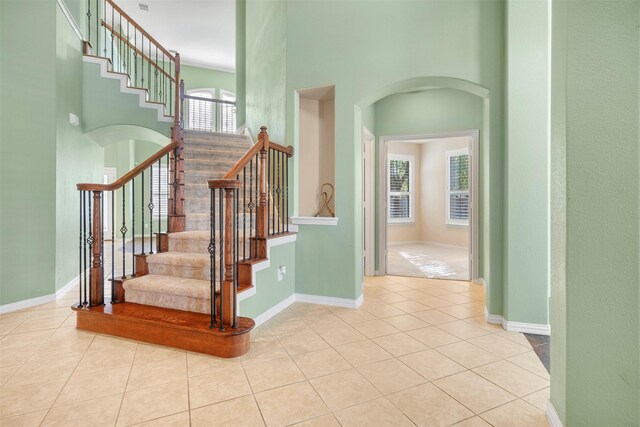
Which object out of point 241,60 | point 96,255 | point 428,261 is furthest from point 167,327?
point 241,60

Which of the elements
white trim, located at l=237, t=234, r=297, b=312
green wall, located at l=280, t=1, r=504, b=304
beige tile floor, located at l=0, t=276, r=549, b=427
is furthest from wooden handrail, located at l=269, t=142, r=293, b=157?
beige tile floor, located at l=0, t=276, r=549, b=427

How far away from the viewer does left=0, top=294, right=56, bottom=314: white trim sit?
3.32 meters

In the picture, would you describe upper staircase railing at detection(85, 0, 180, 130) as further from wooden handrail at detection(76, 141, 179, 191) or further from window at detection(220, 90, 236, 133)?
window at detection(220, 90, 236, 133)

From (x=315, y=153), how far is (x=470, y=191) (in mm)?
2457

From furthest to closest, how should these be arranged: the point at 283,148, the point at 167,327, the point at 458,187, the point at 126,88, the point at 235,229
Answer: the point at 458,187
the point at 126,88
the point at 283,148
the point at 235,229
the point at 167,327

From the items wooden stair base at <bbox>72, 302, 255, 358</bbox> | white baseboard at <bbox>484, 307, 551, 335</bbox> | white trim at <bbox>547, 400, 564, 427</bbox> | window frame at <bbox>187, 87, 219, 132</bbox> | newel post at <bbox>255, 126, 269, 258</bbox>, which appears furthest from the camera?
window frame at <bbox>187, 87, 219, 132</bbox>

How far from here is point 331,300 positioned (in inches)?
143

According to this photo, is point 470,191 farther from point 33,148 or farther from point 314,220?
point 33,148

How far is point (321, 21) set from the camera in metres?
3.63

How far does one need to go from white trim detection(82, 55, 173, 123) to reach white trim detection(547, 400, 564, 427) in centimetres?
570

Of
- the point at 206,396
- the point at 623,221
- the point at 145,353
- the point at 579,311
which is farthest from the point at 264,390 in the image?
the point at 623,221

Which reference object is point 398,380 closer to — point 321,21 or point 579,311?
point 579,311

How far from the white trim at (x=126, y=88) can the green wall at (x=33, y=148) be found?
658 mm

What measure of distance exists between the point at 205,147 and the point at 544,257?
4.63 meters
